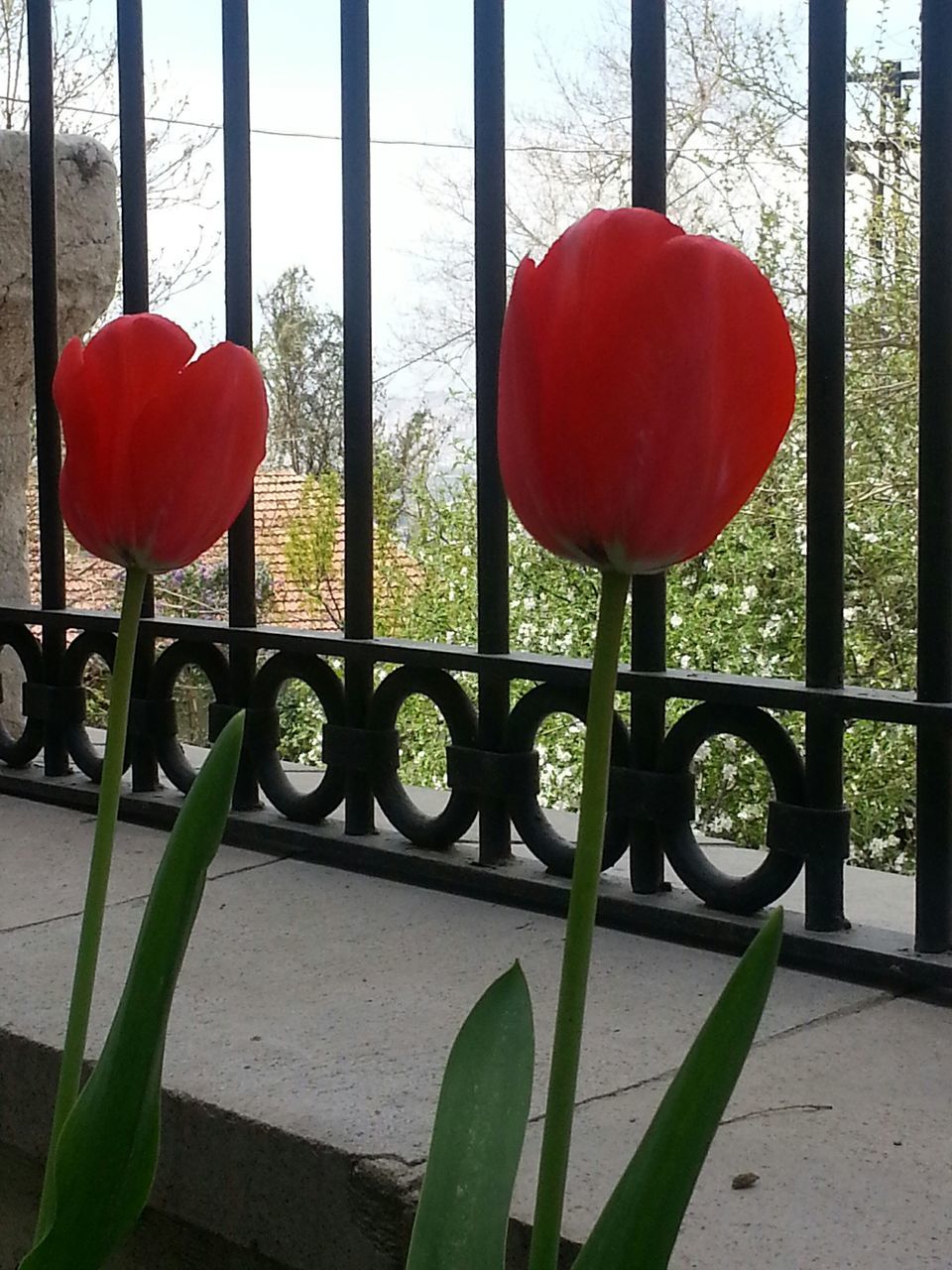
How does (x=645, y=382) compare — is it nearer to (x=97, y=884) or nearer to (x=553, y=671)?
(x=97, y=884)

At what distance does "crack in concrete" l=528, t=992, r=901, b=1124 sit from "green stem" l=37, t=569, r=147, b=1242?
524 millimetres

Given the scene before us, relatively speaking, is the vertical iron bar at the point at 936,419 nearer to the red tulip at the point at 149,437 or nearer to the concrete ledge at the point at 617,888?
the concrete ledge at the point at 617,888

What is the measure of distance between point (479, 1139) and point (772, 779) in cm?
92

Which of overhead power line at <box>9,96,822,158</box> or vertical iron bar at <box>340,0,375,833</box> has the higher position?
overhead power line at <box>9,96,822,158</box>

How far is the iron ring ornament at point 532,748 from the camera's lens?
1562 millimetres

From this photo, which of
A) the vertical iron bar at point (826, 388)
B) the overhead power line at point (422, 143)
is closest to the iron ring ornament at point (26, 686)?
the vertical iron bar at point (826, 388)

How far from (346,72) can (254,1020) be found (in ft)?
3.54

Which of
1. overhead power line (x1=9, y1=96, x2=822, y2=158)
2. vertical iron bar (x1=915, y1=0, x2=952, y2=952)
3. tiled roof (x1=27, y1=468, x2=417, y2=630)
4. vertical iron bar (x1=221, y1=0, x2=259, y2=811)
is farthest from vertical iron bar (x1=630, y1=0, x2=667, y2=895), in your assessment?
tiled roof (x1=27, y1=468, x2=417, y2=630)

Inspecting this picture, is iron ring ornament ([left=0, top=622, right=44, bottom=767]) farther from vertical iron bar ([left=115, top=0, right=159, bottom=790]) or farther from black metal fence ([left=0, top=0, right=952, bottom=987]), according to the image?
vertical iron bar ([left=115, top=0, right=159, bottom=790])

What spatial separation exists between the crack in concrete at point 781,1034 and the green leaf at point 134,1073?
0.54m

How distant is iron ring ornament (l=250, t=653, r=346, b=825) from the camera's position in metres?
1.78

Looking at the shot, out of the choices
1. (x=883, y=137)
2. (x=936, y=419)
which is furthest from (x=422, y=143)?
(x=936, y=419)

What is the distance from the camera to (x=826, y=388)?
1.38 meters

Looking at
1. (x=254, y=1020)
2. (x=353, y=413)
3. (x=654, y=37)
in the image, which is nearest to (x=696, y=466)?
(x=254, y=1020)
